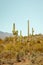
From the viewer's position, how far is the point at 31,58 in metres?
19.0

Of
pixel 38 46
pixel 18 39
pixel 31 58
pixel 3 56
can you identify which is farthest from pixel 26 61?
pixel 18 39

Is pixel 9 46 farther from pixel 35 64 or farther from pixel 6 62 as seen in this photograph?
pixel 35 64

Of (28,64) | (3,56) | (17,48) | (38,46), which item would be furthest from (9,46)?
(28,64)

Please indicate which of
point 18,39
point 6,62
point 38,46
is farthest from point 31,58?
point 18,39

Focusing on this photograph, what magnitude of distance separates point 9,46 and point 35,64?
11.1 m

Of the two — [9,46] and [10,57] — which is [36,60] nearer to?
[10,57]

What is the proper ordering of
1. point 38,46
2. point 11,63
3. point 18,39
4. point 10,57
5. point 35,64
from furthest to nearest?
point 18,39 < point 38,46 < point 10,57 < point 11,63 < point 35,64

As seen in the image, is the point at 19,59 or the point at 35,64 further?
the point at 19,59

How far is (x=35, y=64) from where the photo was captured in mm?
17266

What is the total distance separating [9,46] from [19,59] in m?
8.72

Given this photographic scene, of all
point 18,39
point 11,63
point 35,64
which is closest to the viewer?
point 35,64

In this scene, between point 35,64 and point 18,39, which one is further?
point 18,39

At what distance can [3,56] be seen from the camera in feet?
71.5

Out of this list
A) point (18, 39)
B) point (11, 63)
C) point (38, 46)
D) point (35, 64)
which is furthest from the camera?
point (18, 39)
